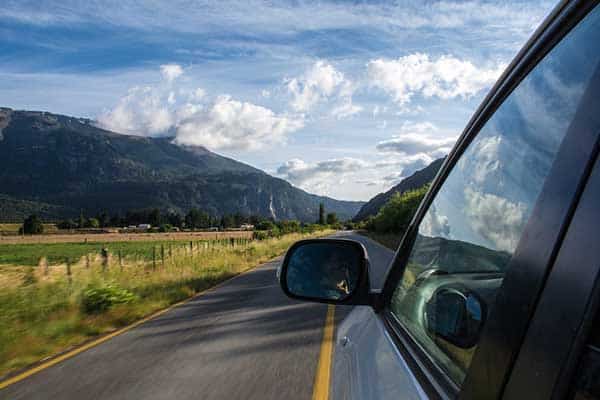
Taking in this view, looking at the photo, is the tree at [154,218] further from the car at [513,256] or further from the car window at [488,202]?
the car window at [488,202]

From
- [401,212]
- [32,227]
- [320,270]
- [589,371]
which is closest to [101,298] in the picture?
[320,270]

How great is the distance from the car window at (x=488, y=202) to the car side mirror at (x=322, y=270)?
14.6 inches

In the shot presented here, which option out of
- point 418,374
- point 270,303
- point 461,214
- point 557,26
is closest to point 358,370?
point 418,374

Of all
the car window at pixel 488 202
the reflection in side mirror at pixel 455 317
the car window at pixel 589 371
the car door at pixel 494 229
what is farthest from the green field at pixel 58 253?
the car window at pixel 589 371

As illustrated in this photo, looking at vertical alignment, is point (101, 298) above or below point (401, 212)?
below

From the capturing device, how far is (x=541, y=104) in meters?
1.18

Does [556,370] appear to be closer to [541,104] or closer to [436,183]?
[541,104]

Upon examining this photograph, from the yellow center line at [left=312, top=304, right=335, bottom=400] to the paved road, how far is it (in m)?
0.07

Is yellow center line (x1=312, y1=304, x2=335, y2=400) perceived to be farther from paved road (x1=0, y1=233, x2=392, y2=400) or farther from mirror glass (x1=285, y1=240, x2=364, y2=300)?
mirror glass (x1=285, y1=240, x2=364, y2=300)

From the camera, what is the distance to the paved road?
5094mm

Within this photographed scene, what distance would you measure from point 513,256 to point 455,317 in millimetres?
411

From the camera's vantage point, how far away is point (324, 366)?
5.98 metres

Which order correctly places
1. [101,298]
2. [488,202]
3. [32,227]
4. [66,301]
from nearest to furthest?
[488,202], [66,301], [101,298], [32,227]

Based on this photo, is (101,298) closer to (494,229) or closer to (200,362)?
(200,362)
